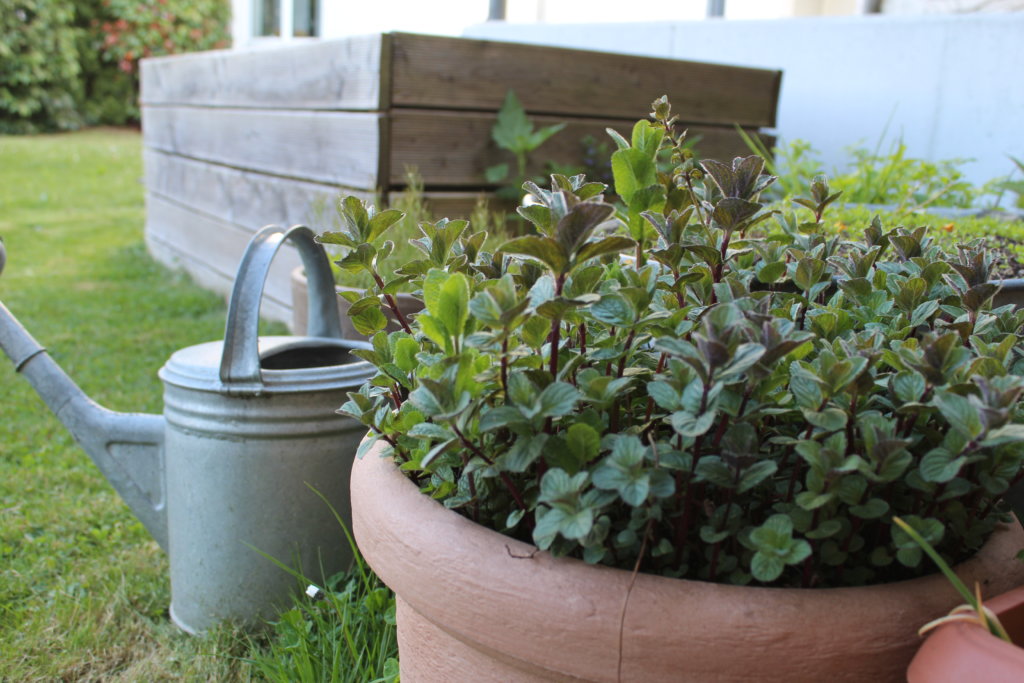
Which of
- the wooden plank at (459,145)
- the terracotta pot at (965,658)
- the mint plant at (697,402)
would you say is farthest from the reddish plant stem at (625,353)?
the wooden plank at (459,145)

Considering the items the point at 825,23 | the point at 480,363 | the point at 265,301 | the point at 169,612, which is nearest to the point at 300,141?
the point at 265,301

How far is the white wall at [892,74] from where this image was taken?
3.47m

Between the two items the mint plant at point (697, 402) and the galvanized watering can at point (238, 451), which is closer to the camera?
the mint plant at point (697, 402)

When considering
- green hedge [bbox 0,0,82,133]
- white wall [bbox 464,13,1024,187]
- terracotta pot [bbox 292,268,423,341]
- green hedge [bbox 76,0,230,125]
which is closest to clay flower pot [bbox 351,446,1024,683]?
terracotta pot [bbox 292,268,423,341]

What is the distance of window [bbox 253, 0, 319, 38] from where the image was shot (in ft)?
32.9

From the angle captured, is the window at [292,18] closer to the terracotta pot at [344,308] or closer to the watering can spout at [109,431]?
the terracotta pot at [344,308]

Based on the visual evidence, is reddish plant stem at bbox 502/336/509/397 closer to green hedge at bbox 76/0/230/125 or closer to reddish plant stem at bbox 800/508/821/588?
reddish plant stem at bbox 800/508/821/588

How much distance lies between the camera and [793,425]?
946 mm

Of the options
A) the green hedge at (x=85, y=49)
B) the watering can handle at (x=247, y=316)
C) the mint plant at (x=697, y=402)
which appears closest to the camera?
the mint plant at (x=697, y=402)

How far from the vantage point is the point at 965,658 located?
661 millimetres

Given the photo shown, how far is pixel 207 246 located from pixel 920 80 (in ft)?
12.6

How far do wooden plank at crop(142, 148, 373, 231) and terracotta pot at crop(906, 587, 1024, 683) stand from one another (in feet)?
8.61

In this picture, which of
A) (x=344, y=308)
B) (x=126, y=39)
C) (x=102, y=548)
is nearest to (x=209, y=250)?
(x=344, y=308)

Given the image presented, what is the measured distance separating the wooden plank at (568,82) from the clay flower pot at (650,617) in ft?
8.12
